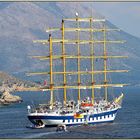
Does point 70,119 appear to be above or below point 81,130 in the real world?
above

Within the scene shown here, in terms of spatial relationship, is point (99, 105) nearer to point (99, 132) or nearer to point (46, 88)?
point (46, 88)

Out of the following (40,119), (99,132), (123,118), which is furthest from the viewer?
(123,118)

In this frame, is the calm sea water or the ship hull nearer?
the calm sea water

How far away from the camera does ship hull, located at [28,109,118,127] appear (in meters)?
119

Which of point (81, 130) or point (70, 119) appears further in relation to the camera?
point (70, 119)

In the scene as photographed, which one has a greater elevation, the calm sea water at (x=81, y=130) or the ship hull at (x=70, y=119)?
the ship hull at (x=70, y=119)

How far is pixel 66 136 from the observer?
340 feet

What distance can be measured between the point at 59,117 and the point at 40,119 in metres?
3.40

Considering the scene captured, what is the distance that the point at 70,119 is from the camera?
122 metres

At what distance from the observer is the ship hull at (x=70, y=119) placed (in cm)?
11856

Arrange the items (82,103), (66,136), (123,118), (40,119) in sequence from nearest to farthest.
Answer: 1. (66,136)
2. (40,119)
3. (82,103)
4. (123,118)

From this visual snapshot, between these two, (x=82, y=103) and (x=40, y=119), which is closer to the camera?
(x=40, y=119)

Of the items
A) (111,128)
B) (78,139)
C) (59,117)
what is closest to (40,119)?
(59,117)

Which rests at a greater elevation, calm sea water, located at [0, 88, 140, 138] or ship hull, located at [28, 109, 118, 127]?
ship hull, located at [28, 109, 118, 127]
